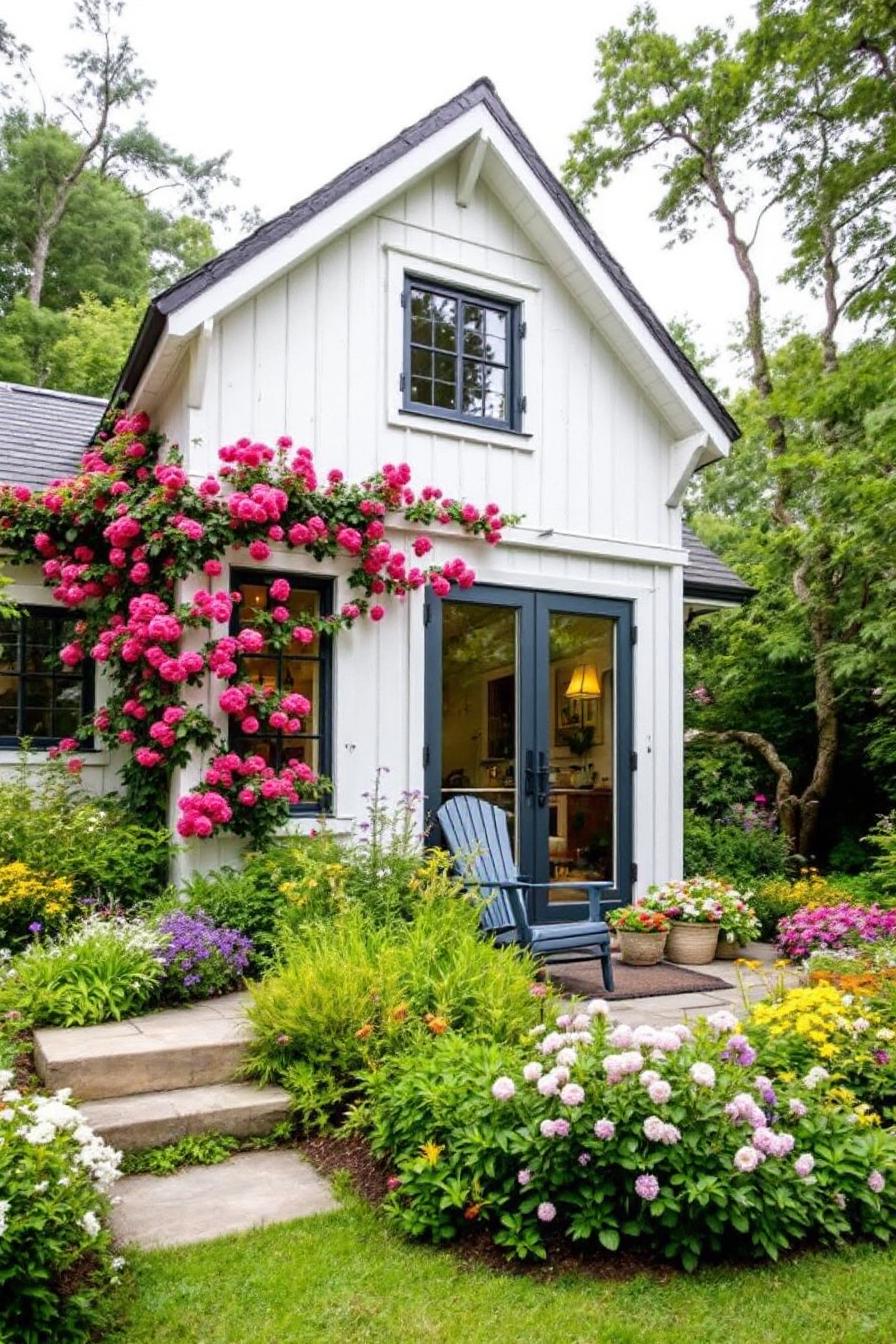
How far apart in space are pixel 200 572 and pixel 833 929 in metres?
4.16

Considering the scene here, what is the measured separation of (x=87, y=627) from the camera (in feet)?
19.6

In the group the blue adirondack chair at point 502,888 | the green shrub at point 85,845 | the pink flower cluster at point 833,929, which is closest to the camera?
the blue adirondack chair at point 502,888

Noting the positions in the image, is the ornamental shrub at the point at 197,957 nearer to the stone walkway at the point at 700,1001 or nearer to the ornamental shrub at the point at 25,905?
the ornamental shrub at the point at 25,905

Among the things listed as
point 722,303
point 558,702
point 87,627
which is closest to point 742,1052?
point 558,702

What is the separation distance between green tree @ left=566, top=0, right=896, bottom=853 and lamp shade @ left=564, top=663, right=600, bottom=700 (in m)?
1.98

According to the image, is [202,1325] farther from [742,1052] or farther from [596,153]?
[596,153]

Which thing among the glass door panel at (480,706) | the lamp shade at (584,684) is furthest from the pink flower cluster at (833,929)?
the lamp shade at (584,684)

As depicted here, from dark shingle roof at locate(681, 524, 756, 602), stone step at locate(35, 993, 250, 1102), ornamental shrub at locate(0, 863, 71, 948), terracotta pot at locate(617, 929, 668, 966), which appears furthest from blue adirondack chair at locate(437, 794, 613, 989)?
dark shingle roof at locate(681, 524, 756, 602)

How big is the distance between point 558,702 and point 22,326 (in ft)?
47.1

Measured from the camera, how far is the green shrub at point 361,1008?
3.59m

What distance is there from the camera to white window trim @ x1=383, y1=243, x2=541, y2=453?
247 inches

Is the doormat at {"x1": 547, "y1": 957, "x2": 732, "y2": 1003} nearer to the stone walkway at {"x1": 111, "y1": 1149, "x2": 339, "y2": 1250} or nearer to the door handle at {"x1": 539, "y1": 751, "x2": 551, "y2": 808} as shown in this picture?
the door handle at {"x1": 539, "y1": 751, "x2": 551, "y2": 808}

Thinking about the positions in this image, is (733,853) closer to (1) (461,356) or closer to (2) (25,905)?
(1) (461,356)

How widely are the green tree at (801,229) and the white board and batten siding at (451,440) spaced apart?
1218mm
